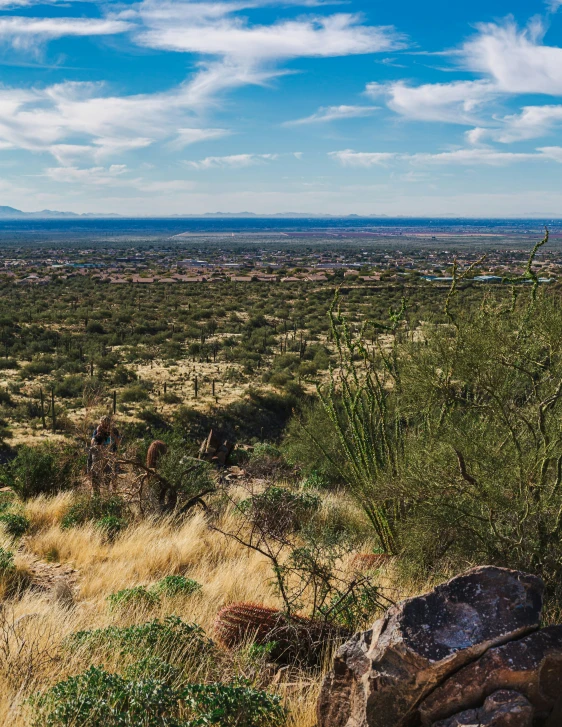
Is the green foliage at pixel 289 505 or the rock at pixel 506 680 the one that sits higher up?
the rock at pixel 506 680

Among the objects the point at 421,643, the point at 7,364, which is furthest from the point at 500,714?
the point at 7,364

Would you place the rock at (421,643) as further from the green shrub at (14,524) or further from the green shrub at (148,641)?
the green shrub at (14,524)

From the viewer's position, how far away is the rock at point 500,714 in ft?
8.77

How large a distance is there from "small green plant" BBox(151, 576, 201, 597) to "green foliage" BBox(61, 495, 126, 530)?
8.41 ft

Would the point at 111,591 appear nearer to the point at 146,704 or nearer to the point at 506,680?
the point at 146,704

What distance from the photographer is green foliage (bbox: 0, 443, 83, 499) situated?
33.1 ft

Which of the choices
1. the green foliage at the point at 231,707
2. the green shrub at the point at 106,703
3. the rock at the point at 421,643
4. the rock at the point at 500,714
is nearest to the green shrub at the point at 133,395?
the green shrub at the point at 106,703

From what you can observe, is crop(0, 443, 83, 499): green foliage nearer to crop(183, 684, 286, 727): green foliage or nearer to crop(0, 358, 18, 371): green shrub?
crop(183, 684, 286, 727): green foliage

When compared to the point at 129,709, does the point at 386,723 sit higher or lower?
higher

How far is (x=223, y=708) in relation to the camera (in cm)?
331

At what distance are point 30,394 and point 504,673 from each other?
21.3 m

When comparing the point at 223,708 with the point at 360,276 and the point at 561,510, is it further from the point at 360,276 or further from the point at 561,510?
the point at 360,276

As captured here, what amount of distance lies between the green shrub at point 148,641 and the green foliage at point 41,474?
6.12m

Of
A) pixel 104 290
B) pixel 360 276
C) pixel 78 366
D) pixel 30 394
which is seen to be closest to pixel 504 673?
pixel 30 394
